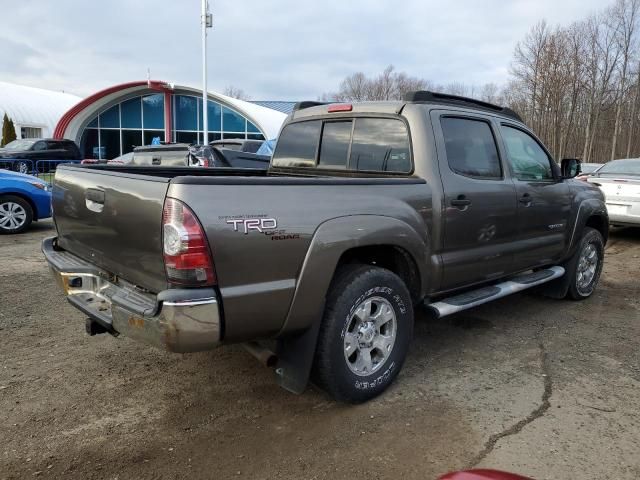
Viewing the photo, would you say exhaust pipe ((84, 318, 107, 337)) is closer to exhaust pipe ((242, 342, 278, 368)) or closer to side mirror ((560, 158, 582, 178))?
exhaust pipe ((242, 342, 278, 368))

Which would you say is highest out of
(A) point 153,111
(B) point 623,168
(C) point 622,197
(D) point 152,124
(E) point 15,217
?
(A) point 153,111

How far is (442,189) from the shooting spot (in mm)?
3693

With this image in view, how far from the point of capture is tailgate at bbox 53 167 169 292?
261 cm

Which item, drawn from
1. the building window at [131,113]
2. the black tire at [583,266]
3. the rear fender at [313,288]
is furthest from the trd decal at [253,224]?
the building window at [131,113]

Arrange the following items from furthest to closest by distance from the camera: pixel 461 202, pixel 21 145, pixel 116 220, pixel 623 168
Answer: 1. pixel 21 145
2. pixel 623 168
3. pixel 461 202
4. pixel 116 220

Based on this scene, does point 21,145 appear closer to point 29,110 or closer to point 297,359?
point 29,110

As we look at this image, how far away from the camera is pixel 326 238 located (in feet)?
9.55

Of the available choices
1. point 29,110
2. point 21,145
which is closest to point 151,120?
point 21,145

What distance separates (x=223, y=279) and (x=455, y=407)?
1.80 meters

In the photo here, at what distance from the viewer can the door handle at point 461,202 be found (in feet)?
12.3

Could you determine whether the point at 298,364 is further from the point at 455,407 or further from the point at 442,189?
the point at 442,189

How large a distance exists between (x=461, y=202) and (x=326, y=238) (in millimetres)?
1368

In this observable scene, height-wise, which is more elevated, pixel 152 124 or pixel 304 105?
pixel 152 124

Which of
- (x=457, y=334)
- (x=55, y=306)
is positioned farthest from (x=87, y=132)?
(x=457, y=334)
